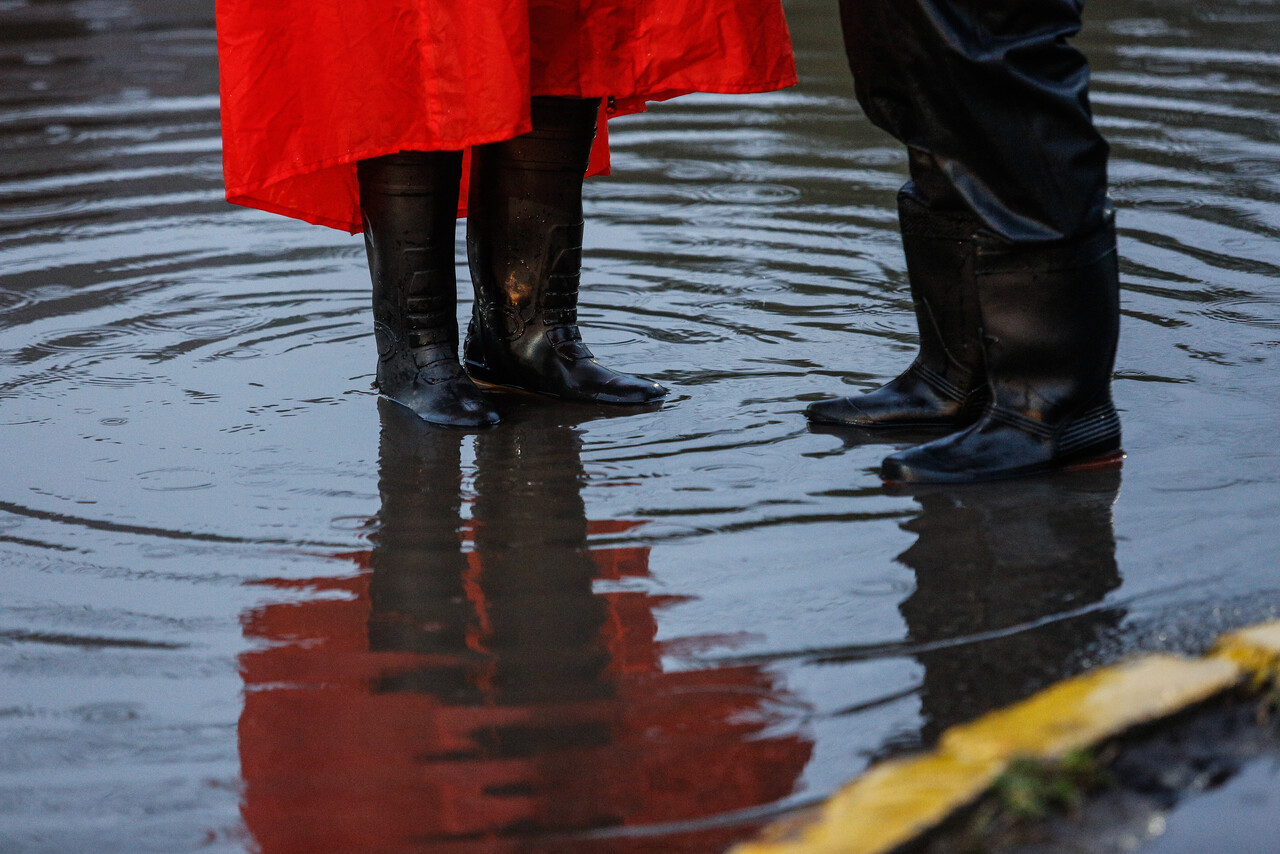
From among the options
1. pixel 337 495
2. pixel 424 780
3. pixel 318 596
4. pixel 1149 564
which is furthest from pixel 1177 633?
pixel 337 495

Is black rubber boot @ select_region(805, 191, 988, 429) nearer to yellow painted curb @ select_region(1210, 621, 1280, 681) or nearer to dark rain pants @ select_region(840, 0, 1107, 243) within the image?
dark rain pants @ select_region(840, 0, 1107, 243)

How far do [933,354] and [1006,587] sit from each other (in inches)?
27.1

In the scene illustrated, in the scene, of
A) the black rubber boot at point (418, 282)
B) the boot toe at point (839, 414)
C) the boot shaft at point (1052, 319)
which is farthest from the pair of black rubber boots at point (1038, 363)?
the black rubber boot at point (418, 282)

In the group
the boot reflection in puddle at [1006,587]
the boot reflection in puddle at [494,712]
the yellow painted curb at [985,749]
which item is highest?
the yellow painted curb at [985,749]

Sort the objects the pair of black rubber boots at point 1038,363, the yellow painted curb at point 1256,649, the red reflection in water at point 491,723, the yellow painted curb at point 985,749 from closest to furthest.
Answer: the yellow painted curb at point 985,749, the red reflection in water at point 491,723, the yellow painted curb at point 1256,649, the pair of black rubber boots at point 1038,363

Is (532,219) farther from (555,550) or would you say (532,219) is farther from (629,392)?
(555,550)

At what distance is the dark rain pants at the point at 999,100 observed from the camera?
6.35 ft

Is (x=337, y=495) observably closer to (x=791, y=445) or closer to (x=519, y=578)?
(x=519, y=578)

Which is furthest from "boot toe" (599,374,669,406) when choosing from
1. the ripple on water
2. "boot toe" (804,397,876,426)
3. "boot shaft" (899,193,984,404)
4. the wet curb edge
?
the wet curb edge

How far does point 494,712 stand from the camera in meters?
1.50

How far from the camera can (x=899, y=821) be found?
121cm

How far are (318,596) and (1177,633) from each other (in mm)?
1005

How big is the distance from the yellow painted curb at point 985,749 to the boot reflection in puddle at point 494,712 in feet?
0.27

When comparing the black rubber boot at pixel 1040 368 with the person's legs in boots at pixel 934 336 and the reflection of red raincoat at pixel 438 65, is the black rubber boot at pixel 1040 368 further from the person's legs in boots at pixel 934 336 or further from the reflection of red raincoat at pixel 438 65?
the reflection of red raincoat at pixel 438 65
